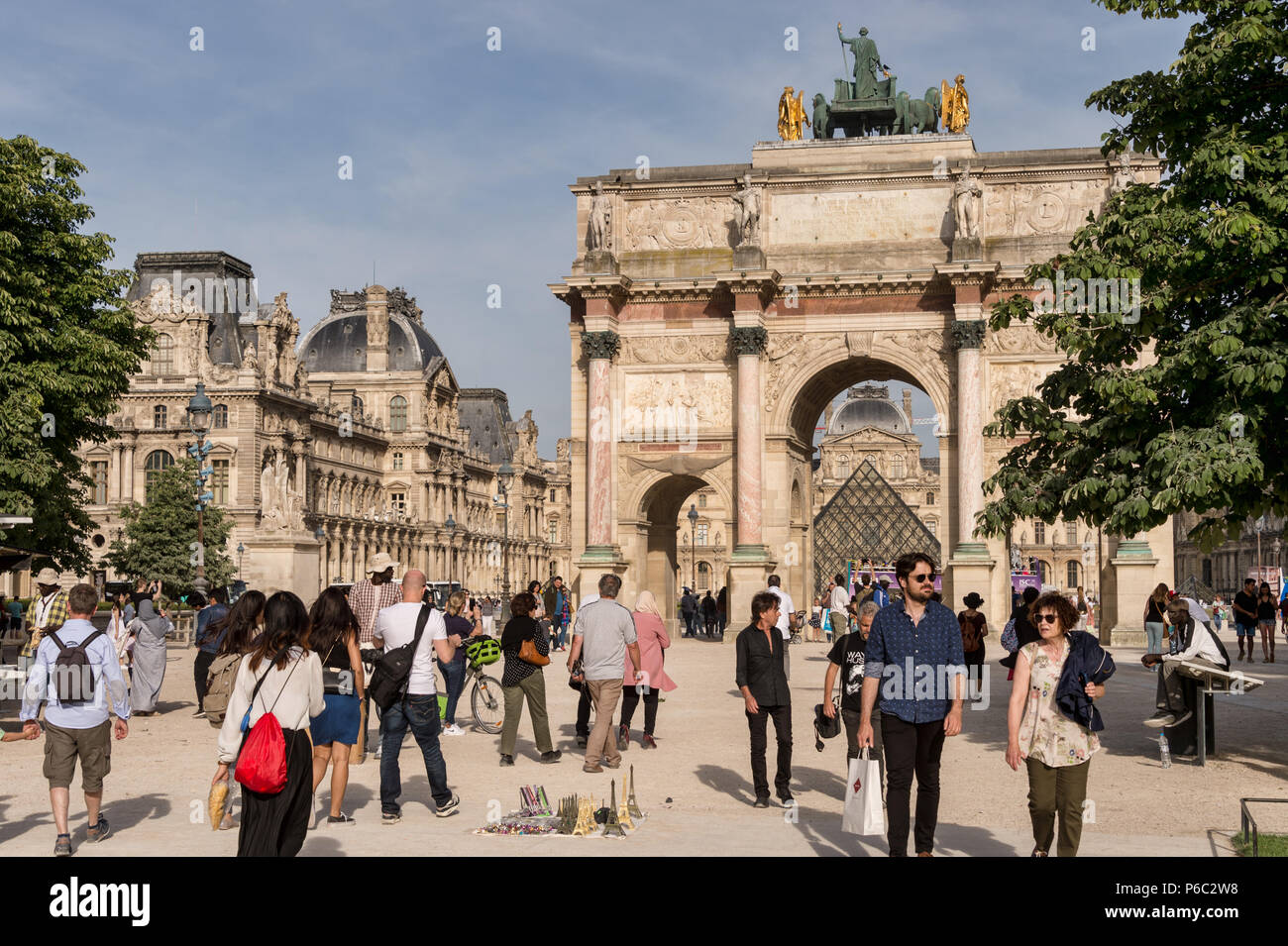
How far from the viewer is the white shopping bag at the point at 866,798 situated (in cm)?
1006

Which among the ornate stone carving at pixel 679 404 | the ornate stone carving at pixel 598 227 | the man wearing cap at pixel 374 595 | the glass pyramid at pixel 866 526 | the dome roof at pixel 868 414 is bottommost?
the man wearing cap at pixel 374 595

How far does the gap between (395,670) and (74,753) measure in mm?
2555

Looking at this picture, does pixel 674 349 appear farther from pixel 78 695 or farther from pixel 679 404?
pixel 78 695

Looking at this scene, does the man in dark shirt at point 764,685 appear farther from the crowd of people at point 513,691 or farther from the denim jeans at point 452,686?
the denim jeans at point 452,686

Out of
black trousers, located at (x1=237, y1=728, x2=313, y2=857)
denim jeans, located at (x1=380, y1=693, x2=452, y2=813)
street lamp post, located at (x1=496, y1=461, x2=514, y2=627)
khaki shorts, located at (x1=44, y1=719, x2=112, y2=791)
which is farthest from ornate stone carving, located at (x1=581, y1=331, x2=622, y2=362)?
black trousers, located at (x1=237, y1=728, x2=313, y2=857)

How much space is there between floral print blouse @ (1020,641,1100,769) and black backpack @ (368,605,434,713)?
504cm

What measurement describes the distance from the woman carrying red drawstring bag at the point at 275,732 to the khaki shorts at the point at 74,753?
2.58 meters

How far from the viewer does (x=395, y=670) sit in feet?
40.0

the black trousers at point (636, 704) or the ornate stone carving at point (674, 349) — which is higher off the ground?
the ornate stone carving at point (674, 349)

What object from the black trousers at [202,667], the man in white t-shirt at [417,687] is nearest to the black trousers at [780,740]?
the man in white t-shirt at [417,687]

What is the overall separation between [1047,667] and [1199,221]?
695 centimetres

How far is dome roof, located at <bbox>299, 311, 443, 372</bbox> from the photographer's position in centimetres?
10606

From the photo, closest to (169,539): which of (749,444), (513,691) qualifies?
(749,444)

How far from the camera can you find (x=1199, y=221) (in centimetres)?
1454
